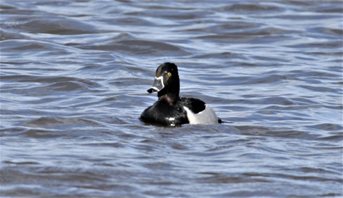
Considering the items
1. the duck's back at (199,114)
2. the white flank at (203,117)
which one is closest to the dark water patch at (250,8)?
the duck's back at (199,114)

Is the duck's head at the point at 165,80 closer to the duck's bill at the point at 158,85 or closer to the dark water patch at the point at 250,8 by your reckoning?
the duck's bill at the point at 158,85

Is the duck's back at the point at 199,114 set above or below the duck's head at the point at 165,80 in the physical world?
below

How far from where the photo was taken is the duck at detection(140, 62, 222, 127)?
13.2 metres

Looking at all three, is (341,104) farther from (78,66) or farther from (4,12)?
(4,12)

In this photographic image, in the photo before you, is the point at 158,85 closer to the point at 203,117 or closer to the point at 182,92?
the point at 203,117

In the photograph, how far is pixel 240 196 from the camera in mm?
10047

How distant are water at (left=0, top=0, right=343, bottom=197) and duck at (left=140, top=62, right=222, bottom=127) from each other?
0.17 m

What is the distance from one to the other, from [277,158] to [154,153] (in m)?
1.17

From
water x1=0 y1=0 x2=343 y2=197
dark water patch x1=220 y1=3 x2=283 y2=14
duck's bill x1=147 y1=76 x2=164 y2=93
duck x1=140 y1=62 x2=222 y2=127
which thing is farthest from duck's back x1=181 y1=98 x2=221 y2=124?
dark water patch x1=220 y1=3 x2=283 y2=14

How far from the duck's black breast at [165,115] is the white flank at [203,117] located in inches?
2.3

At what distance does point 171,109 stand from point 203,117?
0.38 metres

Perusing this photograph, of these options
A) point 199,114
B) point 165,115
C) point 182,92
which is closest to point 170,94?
point 165,115

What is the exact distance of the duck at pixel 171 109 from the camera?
43.2 ft

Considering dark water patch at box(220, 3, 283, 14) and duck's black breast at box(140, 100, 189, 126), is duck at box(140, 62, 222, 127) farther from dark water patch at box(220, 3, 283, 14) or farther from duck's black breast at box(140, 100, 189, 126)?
dark water patch at box(220, 3, 283, 14)
